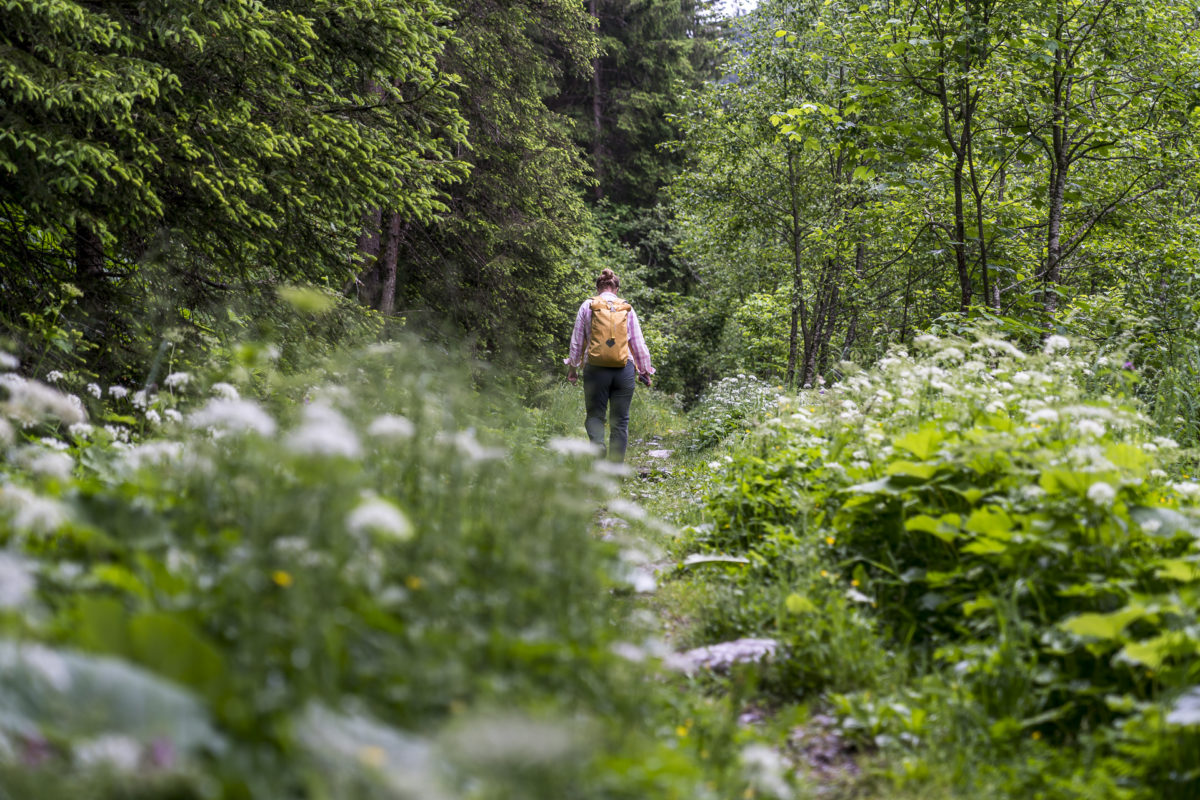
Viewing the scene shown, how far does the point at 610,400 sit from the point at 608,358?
1.99ft

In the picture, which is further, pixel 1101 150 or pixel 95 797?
pixel 1101 150

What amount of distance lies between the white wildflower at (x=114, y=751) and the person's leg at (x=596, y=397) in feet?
20.9

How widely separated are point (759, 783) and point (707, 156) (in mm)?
16011

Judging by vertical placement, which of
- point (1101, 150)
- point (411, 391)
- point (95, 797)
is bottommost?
point (95, 797)

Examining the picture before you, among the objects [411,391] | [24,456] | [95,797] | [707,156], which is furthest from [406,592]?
[707,156]

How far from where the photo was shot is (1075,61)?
27.7ft

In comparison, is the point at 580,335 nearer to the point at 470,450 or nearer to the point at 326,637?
the point at 470,450

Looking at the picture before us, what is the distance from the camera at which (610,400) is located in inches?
320

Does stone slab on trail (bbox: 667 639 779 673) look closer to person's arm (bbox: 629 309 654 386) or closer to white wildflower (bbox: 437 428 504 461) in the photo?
white wildflower (bbox: 437 428 504 461)

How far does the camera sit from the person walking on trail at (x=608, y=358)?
7.66m

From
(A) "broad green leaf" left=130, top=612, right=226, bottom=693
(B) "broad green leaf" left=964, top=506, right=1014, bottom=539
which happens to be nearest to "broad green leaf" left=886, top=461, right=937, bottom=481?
(B) "broad green leaf" left=964, top=506, right=1014, bottom=539

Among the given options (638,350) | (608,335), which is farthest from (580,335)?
(638,350)

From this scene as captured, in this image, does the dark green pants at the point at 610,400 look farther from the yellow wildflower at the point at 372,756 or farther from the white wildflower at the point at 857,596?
the yellow wildflower at the point at 372,756

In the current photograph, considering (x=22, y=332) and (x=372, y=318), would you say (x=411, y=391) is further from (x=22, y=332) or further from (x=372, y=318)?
(x=372, y=318)
